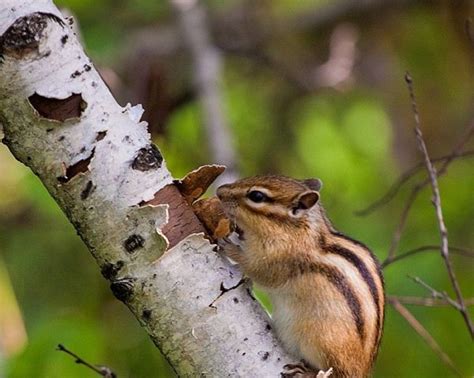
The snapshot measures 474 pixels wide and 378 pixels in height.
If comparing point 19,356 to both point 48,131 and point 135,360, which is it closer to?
point 135,360

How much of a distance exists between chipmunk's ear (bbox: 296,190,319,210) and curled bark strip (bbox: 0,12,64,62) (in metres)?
0.90

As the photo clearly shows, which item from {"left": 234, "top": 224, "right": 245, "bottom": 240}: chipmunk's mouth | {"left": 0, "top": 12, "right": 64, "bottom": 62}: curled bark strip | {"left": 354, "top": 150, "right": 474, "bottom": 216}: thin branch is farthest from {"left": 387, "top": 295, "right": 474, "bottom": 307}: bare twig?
{"left": 0, "top": 12, "right": 64, "bottom": 62}: curled bark strip

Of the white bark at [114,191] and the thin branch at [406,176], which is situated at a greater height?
the white bark at [114,191]

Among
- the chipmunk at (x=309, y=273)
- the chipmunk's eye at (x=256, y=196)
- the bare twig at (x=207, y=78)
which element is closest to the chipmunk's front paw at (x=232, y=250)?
the chipmunk at (x=309, y=273)

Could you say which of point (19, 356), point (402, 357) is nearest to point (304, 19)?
point (402, 357)

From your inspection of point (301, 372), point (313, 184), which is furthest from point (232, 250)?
point (301, 372)

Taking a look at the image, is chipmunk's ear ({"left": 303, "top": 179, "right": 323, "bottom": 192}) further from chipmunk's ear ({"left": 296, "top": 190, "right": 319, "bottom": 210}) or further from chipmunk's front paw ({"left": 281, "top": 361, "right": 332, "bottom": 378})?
chipmunk's front paw ({"left": 281, "top": 361, "right": 332, "bottom": 378})

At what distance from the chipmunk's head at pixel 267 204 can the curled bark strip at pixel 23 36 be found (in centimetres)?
81

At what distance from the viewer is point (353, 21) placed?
4754 millimetres

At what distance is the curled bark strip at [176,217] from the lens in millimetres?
1788

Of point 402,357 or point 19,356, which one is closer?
point 19,356

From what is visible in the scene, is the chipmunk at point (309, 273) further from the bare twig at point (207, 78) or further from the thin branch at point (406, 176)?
the bare twig at point (207, 78)

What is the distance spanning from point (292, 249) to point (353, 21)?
8.48ft

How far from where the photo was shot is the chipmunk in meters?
Answer: 2.17
